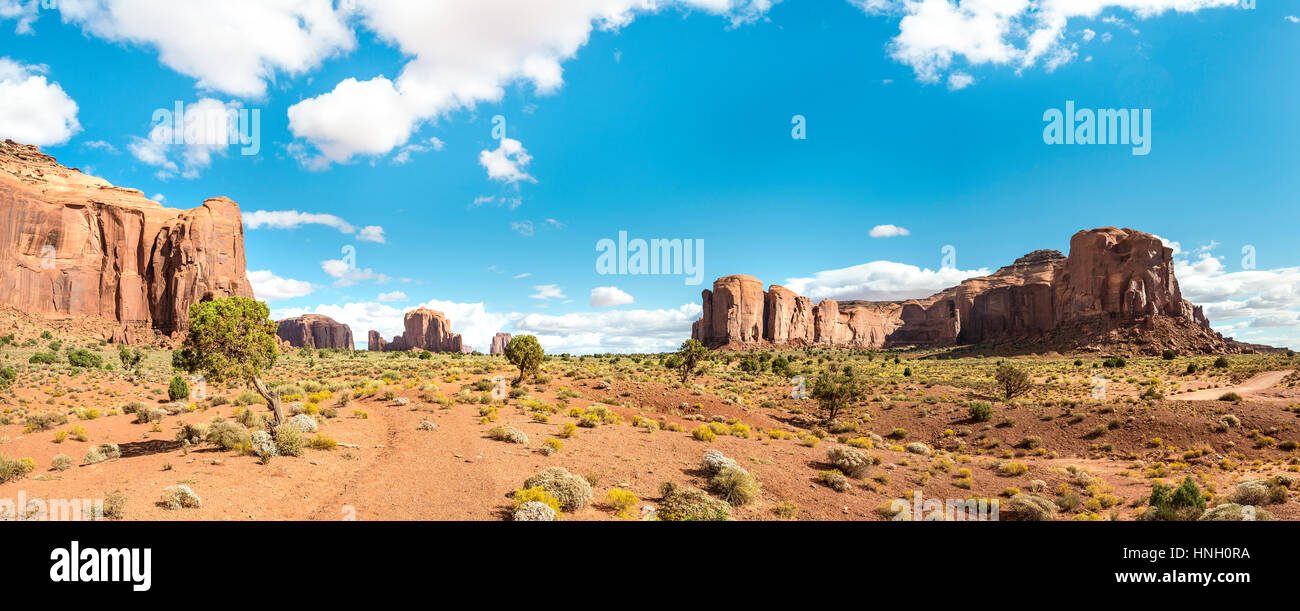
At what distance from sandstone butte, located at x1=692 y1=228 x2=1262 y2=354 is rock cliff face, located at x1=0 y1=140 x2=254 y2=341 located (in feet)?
371

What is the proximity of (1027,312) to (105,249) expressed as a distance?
18640cm

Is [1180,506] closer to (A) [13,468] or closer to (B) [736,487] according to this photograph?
(B) [736,487]

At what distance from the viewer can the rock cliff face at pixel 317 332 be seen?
182250 mm

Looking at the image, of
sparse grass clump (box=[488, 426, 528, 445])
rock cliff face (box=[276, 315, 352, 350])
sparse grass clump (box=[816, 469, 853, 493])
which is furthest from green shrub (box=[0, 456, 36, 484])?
rock cliff face (box=[276, 315, 352, 350])

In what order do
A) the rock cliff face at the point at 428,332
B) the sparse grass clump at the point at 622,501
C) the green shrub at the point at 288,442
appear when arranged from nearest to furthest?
the sparse grass clump at the point at 622,501
the green shrub at the point at 288,442
the rock cliff face at the point at 428,332

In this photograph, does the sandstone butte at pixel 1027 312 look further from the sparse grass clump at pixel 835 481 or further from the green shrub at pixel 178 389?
the green shrub at pixel 178 389

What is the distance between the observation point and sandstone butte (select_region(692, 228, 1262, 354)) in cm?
7394

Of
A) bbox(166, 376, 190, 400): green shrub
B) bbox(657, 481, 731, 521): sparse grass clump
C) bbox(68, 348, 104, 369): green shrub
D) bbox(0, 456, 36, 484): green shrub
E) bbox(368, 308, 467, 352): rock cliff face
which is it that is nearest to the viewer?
bbox(657, 481, 731, 521): sparse grass clump

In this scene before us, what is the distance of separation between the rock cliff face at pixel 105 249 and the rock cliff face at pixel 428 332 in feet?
289

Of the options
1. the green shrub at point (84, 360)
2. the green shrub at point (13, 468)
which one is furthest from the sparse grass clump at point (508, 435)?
the green shrub at point (84, 360)

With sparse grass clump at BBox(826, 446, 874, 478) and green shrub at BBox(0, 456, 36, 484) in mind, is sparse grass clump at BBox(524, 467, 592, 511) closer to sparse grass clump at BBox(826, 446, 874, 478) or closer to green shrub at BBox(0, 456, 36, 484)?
sparse grass clump at BBox(826, 446, 874, 478)

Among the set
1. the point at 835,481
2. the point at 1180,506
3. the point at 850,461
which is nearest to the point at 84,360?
the point at 835,481

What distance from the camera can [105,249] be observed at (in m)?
78.8
